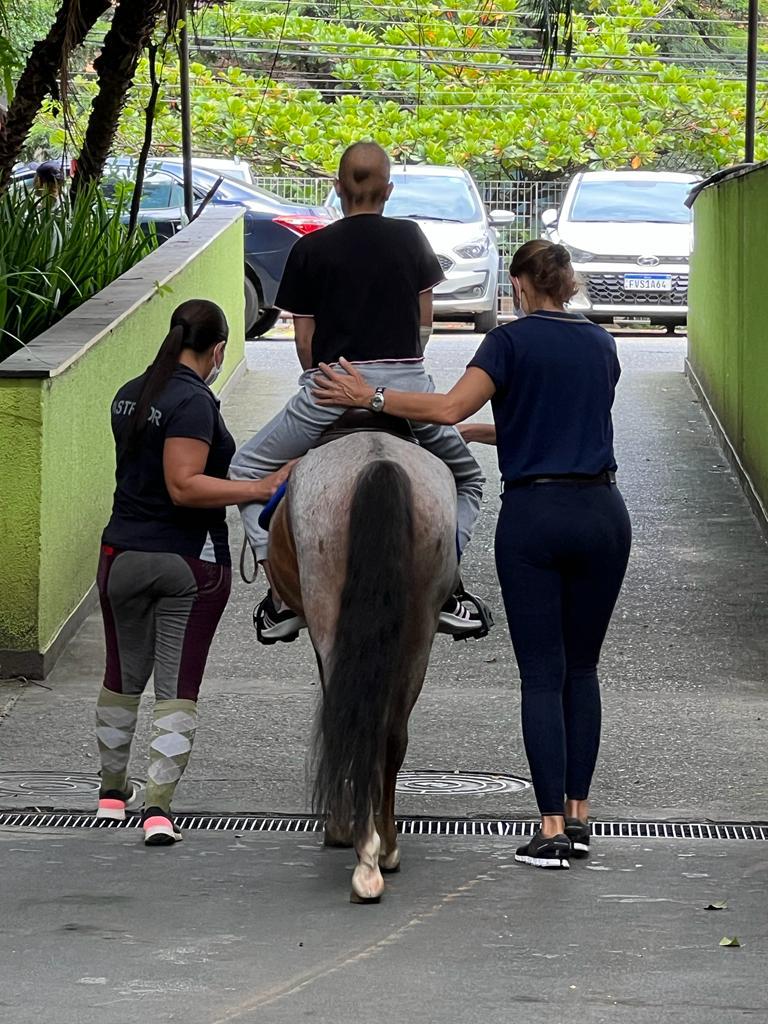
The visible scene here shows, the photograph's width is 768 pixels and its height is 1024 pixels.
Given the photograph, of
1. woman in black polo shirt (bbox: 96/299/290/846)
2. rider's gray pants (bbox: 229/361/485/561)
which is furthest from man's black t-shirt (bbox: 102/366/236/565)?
rider's gray pants (bbox: 229/361/485/561)

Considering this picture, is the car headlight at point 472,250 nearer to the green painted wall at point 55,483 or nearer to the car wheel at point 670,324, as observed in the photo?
the car wheel at point 670,324

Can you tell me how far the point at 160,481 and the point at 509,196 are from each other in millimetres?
24918

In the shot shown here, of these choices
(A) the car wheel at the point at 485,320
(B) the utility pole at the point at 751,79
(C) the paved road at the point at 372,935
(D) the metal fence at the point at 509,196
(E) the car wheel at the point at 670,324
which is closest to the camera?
(C) the paved road at the point at 372,935

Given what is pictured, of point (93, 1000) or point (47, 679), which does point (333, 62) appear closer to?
point (47, 679)

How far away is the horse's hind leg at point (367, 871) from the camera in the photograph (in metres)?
5.29

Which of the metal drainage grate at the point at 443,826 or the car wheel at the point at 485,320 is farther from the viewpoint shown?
the car wheel at the point at 485,320

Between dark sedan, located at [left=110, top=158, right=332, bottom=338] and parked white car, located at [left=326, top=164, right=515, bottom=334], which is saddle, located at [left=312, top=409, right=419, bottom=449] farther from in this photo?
parked white car, located at [left=326, top=164, right=515, bottom=334]

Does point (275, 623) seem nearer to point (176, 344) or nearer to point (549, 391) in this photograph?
point (176, 344)

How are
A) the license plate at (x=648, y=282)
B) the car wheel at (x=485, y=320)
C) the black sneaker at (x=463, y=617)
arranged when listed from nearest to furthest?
the black sneaker at (x=463, y=617) → the license plate at (x=648, y=282) → the car wheel at (x=485, y=320)

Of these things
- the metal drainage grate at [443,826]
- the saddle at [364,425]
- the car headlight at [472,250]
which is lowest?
the metal drainage grate at [443,826]

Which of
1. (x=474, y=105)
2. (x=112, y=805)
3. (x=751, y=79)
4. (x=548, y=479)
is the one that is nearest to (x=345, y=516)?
(x=548, y=479)

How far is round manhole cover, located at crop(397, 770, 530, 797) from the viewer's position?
21.9 feet

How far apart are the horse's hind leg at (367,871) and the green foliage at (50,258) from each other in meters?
4.37

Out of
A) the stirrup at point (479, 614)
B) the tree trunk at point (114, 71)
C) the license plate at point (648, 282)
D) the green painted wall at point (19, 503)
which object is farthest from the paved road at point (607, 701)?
the license plate at point (648, 282)
